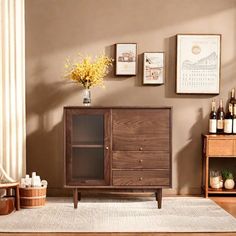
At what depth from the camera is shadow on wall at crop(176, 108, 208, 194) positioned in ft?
18.5

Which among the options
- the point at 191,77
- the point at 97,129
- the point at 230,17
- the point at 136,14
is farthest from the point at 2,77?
the point at 230,17

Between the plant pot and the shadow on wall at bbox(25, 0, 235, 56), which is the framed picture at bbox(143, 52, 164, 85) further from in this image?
the plant pot

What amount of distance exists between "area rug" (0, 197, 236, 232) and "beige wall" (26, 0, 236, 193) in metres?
0.63

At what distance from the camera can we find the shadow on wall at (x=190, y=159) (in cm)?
564

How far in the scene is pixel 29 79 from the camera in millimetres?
5590

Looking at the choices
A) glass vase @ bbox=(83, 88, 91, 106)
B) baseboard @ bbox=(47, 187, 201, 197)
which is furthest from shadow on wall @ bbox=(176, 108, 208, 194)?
glass vase @ bbox=(83, 88, 91, 106)

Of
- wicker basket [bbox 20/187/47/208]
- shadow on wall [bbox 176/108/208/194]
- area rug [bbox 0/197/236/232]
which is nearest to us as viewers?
area rug [bbox 0/197/236/232]

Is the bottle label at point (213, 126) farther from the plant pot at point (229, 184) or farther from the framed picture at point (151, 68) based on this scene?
the framed picture at point (151, 68)

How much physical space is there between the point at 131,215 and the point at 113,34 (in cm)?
200

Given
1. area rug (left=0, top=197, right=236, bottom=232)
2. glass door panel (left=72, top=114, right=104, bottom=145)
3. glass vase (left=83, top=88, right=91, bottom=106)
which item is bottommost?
area rug (left=0, top=197, right=236, bottom=232)

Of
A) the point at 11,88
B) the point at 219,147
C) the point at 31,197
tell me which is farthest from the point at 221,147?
the point at 11,88

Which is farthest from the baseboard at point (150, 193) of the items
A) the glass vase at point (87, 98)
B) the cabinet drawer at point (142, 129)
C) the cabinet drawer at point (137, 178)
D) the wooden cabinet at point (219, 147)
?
the glass vase at point (87, 98)

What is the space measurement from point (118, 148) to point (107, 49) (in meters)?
1.19

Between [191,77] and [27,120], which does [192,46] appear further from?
[27,120]
